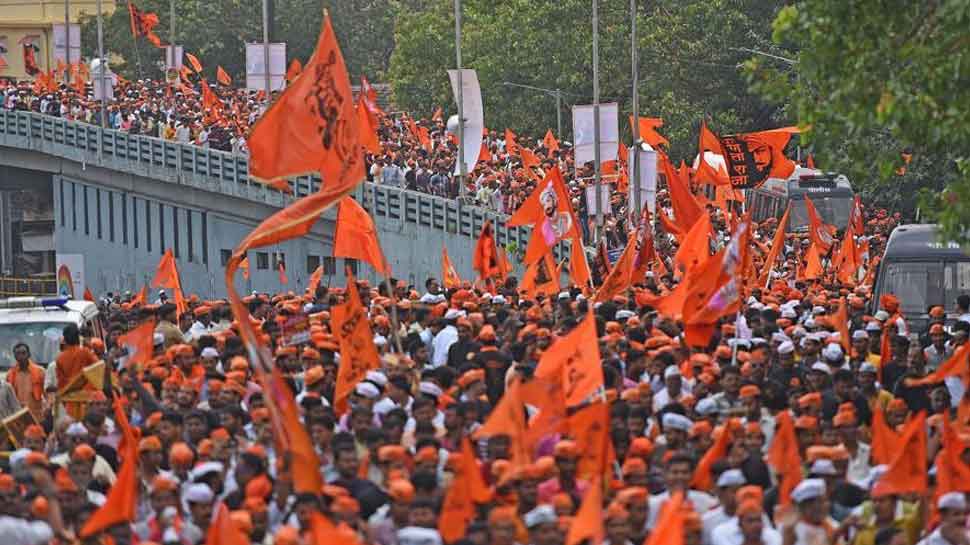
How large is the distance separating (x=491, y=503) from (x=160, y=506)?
5.49 ft

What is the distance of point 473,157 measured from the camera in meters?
39.5

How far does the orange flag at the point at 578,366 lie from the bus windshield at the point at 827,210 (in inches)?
1089

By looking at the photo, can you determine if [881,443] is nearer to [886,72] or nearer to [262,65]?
[886,72]

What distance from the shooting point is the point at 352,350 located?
16.8m

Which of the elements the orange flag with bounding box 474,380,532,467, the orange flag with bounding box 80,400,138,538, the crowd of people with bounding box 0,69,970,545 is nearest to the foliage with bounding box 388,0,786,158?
the crowd of people with bounding box 0,69,970,545

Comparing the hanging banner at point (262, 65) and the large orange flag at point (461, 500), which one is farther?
the hanging banner at point (262, 65)

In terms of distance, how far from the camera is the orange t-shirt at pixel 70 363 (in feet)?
62.4

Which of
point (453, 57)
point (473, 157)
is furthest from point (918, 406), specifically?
point (453, 57)

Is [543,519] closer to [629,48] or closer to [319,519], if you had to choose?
[319,519]

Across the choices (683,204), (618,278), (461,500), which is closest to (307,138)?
(461,500)

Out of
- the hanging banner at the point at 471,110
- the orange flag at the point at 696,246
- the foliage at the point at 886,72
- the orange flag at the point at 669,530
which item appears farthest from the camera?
the hanging banner at the point at 471,110

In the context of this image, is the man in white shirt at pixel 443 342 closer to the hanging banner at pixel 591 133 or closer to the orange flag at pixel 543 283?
the orange flag at pixel 543 283

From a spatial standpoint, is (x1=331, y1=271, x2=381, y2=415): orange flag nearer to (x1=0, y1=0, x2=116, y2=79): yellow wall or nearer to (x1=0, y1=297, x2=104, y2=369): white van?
(x1=0, y1=297, x2=104, y2=369): white van

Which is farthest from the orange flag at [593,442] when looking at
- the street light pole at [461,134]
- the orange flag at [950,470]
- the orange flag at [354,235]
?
the street light pole at [461,134]
